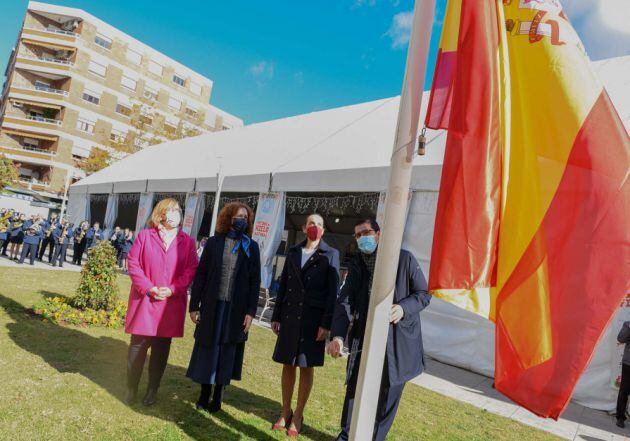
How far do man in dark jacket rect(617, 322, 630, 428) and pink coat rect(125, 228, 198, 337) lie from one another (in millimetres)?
5833

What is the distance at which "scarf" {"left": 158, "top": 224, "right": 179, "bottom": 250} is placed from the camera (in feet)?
13.6

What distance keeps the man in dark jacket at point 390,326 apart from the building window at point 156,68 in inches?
1953

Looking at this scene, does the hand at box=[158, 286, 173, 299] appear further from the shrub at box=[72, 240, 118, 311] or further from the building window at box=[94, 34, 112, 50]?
the building window at box=[94, 34, 112, 50]

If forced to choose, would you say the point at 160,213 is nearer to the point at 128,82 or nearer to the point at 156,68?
the point at 128,82

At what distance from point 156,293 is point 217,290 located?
0.54 metres

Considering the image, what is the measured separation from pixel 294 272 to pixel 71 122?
43.9 metres

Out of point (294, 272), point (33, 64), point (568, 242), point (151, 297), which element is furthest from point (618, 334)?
point (33, 64)

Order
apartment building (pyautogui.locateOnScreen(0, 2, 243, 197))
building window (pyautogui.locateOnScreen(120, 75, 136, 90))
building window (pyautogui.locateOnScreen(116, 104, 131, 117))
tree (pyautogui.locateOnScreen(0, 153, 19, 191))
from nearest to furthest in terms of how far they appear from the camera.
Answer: tree (pyautogui.locateOnScreen(0, 153, 19, 191)) → apartment building (pyautogui.locateOnScreen(0, 2, 243, 197)) → building window (pyautogui.locateOnScreen(116, 104, 131, 117)) → building window (pyautogui.locateOnScreen(120, 75, 136, 90))

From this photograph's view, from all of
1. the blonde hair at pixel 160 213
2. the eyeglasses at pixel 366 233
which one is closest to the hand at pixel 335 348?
the eyeglasses at pixel 366 233

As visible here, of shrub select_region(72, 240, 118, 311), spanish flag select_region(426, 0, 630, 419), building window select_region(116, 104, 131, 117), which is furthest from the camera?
building window select_region(116, 104, 131, 117)

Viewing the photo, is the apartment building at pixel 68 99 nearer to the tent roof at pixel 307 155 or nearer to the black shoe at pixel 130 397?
the tent roof at pixel 307 155

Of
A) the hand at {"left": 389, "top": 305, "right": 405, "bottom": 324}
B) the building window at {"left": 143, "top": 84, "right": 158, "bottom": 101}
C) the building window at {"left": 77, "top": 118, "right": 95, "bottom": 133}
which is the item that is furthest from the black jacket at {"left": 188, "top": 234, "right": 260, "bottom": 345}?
the building window at {"left": 143, "top": 84, "right": 158, "bottom": 101}

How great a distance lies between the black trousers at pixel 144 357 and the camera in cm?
397

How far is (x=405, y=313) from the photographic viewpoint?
10.4 ft
